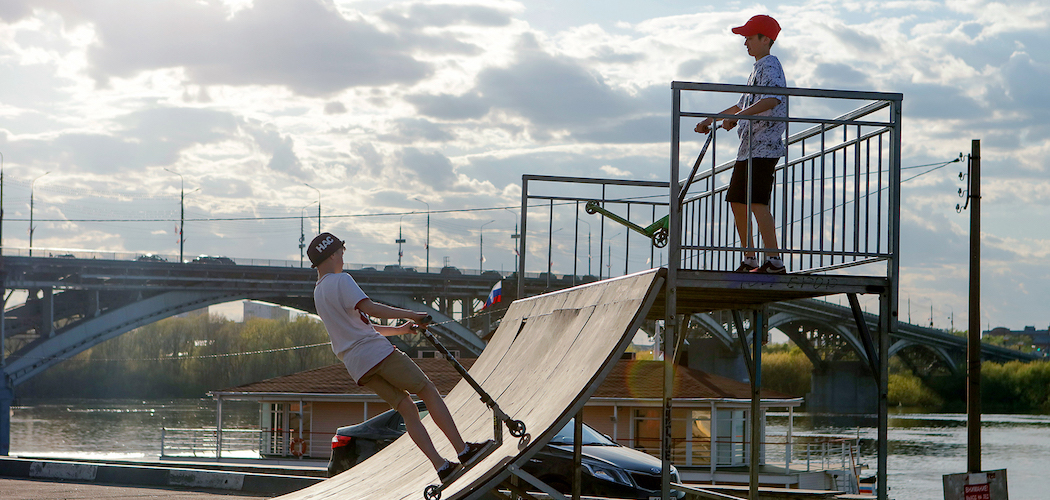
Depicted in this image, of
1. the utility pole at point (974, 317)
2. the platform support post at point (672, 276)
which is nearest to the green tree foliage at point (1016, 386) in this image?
the utility pole at point (974, 317)

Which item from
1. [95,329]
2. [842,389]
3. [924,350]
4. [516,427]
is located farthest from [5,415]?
[924,350]

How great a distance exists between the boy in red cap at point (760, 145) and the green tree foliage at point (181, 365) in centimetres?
7499

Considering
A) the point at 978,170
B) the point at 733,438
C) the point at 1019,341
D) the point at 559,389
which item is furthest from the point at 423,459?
the point at 1019,341

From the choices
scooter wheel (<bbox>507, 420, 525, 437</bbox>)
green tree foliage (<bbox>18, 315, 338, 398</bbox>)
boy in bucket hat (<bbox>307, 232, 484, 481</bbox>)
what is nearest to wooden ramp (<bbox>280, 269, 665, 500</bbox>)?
scooter wheel (<bbox>507, 420, 525, 437</bbox>)

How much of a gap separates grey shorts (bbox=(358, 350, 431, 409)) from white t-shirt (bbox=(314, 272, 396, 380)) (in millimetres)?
46

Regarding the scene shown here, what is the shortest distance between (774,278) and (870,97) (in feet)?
4.19

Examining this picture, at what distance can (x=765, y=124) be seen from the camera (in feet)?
19.3

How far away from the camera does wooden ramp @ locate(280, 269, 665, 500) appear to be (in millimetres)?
4930

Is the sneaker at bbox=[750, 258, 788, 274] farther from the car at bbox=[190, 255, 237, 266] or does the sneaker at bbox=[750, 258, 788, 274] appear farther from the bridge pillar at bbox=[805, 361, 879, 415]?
the bridge pillar at bbox=[805, 361, 879, 415]

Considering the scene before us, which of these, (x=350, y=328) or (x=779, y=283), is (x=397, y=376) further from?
(x=779, y=283)

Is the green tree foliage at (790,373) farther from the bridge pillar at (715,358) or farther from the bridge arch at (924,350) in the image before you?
the bridge pillar at (715,358)

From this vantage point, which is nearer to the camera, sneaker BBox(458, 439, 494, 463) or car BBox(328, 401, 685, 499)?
sneaker BBox(458, 439, 494, 463)

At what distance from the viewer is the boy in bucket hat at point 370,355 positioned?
5.42 meters

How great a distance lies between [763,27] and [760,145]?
32.3 inches
